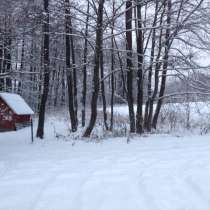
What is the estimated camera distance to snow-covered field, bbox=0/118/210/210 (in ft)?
17.3

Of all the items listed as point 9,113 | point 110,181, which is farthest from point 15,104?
point 110,181

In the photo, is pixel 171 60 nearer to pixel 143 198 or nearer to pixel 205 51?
pixel 205 51

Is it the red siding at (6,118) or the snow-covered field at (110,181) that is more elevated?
the red siding at (6,118)

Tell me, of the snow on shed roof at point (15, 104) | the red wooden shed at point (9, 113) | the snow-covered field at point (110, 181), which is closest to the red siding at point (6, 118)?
the red wooden shed at point (9, 113)

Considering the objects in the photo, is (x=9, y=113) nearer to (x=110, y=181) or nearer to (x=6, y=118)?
(x=6, y=118)

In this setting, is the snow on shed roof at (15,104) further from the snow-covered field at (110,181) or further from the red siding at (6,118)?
the snow-covered field at (110,181)

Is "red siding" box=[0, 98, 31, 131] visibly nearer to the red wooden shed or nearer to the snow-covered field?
the red wooden shed

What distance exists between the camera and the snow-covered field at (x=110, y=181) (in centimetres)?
528

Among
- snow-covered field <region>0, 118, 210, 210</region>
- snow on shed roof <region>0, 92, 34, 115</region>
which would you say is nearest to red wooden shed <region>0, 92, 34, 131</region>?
snow on shed roof <region>0, 92, 34, 115</region>

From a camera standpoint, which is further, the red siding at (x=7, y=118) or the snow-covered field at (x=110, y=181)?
the red siding at (x=7, y=118)

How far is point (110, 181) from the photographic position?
656 centimetres

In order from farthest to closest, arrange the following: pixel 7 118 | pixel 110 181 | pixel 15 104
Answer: pixel 15 104
pixel 7 118
pixel 110 181

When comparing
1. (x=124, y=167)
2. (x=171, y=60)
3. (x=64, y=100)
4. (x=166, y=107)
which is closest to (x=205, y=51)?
(x=171, y=60)

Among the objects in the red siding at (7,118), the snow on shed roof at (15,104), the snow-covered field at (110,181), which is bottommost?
the snow-covered field at (110,181)
